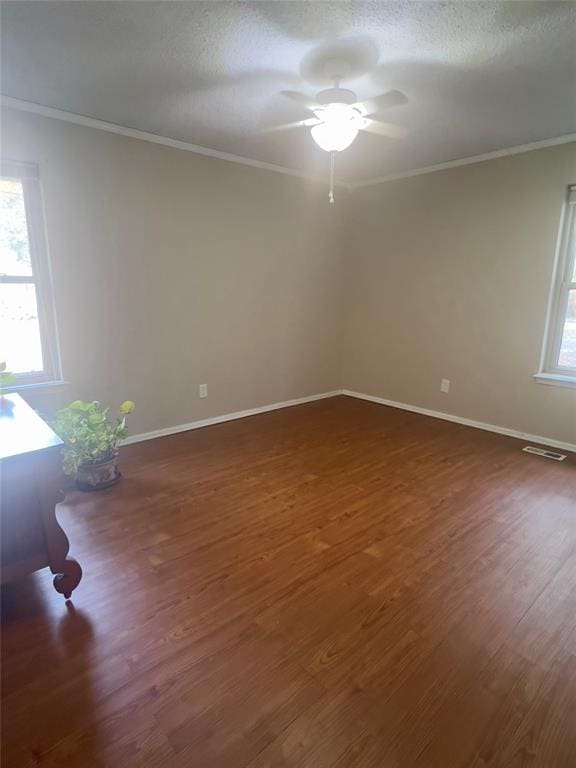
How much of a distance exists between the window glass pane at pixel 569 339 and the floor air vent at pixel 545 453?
720mm

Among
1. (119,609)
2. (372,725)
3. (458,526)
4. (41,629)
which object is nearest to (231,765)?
(372,725)

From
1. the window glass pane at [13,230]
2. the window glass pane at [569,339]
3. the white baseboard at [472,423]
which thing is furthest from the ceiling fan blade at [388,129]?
the white baseboard at [472,423]

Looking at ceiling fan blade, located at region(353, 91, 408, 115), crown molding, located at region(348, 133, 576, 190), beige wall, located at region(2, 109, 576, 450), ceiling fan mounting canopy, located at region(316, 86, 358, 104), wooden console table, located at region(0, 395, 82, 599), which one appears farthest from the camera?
crown molding, located at region(348, 133, 576, 190)

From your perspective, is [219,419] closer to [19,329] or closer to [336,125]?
[19,329]

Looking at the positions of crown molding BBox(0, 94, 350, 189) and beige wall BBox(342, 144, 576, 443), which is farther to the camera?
beige wall BBox(342, 144, 576, 443)

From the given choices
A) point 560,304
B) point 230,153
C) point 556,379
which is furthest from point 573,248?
point 230,153

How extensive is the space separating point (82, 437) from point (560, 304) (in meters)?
3.75

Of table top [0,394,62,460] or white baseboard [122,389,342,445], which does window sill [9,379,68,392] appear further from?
table top [0,394,62,460]

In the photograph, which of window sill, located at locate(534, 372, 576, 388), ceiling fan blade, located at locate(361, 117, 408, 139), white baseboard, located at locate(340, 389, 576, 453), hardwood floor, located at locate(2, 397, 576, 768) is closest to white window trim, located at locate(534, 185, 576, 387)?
window sill, located at locate(534, 372, 576, 388)

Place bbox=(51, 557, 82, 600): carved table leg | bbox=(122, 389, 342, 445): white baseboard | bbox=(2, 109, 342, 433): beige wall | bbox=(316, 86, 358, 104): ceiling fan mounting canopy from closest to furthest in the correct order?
bbox=(51, 557, 82, 600): carved table leg < bbox=(316, 86, 358, 104): ceiling fan mounting canopy < bbox=(2, 109, 342, 433): beige wall < bbox=(122, 389, 342, 445): white baseboard

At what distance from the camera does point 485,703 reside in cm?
136

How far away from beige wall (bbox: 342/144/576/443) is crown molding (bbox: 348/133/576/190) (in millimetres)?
47

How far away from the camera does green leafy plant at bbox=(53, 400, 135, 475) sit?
269 cm

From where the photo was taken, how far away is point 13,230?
2824 millimetres
